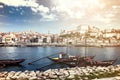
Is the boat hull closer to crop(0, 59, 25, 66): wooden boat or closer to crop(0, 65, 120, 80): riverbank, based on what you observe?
crop(0, 59, 25, 66): wooden boat

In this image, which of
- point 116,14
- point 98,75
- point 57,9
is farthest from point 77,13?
point 98,75

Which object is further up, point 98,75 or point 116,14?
point 116,14

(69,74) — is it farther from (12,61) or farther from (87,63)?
(12,61)

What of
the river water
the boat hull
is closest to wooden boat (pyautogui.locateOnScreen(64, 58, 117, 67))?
the river water

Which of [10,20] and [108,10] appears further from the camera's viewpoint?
[108,10]

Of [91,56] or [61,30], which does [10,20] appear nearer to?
[61,30]

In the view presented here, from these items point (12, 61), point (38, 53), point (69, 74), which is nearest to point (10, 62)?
point (12, 61)

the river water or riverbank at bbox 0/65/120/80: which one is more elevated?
the river water

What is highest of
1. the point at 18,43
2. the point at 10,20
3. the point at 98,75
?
the point at 10,20
